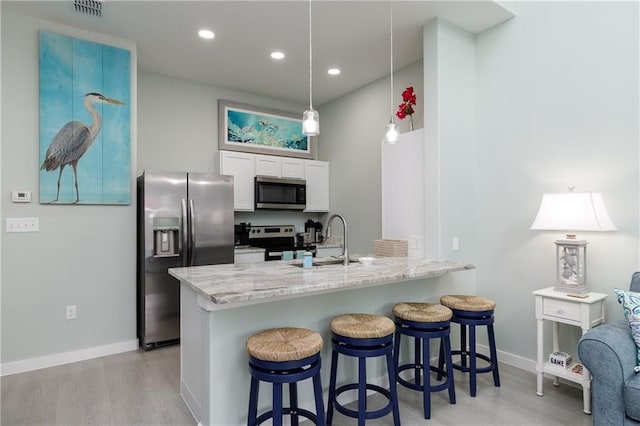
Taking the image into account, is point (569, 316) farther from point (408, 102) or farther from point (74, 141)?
point (74, 141)

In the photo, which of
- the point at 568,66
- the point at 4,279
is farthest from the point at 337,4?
the point at 4,279

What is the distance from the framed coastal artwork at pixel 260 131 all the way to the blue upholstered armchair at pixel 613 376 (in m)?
4.18

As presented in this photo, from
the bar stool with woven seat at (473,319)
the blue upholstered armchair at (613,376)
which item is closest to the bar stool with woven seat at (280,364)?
the bar stool with woven seat at (473,319)

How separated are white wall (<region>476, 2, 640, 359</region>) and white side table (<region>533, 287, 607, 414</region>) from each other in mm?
179

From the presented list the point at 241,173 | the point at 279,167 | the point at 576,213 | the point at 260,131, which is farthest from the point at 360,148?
the point at 576,213

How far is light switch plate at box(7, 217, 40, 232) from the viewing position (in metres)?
2.97

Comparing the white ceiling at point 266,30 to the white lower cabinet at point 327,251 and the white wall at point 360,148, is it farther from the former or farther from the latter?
the white lower cabinet at point 327,251

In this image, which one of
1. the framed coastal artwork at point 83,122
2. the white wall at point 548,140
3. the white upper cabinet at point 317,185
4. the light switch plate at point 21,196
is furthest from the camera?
the white upper cabinet at point 317,185

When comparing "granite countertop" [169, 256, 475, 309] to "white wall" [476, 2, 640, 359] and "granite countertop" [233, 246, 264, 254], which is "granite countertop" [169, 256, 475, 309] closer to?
"white wall" [476, 2, 640, 359]

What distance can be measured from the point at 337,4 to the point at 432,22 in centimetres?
90

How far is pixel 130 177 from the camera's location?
136 inches

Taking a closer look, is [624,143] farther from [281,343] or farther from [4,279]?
[4,279]

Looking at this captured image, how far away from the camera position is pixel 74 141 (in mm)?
3213

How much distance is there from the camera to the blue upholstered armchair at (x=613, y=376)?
1.77 metres
